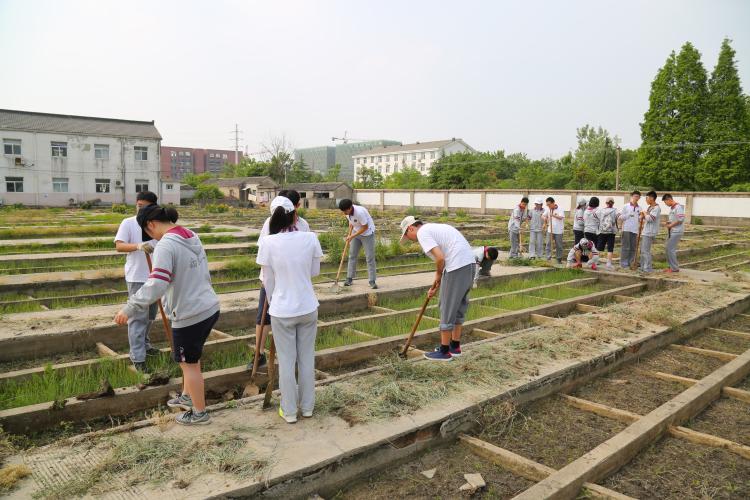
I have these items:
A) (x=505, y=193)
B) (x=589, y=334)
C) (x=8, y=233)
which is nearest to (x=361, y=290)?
(x=589, y=334)

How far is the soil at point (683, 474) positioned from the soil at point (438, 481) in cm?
76

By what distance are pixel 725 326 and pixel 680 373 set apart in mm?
2976

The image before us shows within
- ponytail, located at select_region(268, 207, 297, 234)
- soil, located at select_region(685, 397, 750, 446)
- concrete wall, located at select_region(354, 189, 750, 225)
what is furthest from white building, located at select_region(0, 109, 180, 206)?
soil, located at select_region(685, 397, 750, 446)

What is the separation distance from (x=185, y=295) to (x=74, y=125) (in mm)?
44822

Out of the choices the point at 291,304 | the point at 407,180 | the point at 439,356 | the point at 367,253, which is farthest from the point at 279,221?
the point at 407,180

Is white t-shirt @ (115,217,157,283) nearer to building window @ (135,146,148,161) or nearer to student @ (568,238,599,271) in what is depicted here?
student @ (568,238,599,271)

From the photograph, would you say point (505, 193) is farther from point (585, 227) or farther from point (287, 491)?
point (287, 491)

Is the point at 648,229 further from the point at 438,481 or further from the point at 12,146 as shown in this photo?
the point at 12,146

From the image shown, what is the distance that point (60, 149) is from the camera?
40188 mm

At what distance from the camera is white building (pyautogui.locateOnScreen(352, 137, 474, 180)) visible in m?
85.8

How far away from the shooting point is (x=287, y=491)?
10.8 feet

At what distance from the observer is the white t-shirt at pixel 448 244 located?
5281 millimetres

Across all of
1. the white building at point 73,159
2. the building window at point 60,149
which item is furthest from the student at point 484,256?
the building window at point 60,149

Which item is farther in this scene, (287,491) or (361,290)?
A: (361,290)
